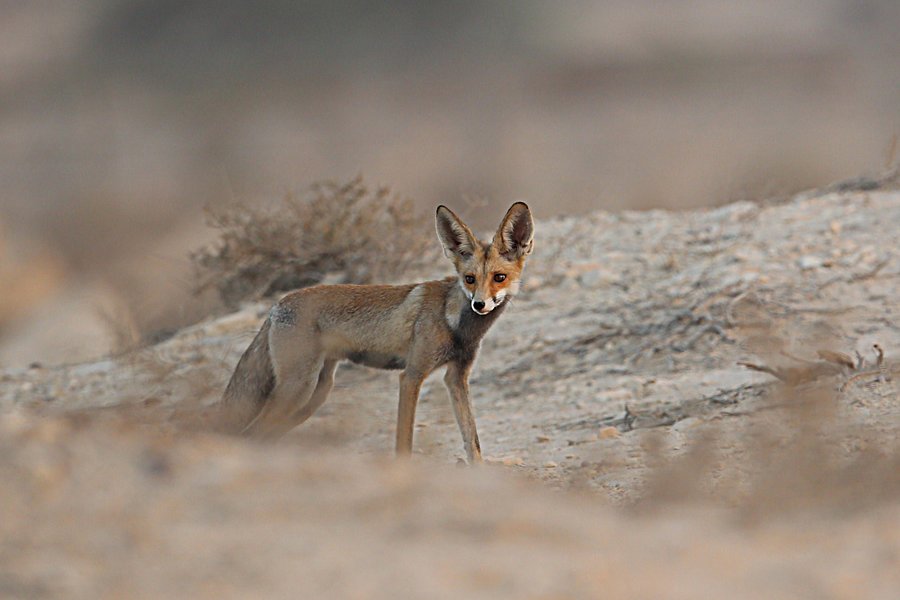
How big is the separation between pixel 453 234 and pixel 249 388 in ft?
4.41

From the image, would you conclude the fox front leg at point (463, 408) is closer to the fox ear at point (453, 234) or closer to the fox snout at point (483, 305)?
the fox snout at point (483, 305)

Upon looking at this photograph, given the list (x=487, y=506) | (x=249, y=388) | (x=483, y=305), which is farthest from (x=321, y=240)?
(x=487, y=506)

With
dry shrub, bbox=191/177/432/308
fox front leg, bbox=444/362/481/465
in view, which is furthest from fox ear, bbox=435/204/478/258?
dry shrub, bbox=191/177/432/308

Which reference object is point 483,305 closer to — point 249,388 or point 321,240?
point 249,388

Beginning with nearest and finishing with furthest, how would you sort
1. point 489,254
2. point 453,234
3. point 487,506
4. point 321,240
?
point 487,506
point 489,254
point 453,234
point 321,240

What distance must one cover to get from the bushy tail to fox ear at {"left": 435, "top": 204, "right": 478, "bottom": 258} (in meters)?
1.06

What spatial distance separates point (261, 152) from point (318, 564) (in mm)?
24011

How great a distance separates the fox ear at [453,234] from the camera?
593 cm

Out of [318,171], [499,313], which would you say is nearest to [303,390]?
[499,313]

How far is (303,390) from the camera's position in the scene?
5938 mm

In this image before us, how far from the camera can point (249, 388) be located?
6098 mm

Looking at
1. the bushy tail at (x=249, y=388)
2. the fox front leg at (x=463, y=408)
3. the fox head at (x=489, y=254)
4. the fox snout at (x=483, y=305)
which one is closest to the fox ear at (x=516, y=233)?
the fox head at (x=489, y=254)

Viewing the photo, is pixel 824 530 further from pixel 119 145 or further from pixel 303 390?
pixel 119 145

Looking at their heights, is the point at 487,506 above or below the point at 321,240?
below
